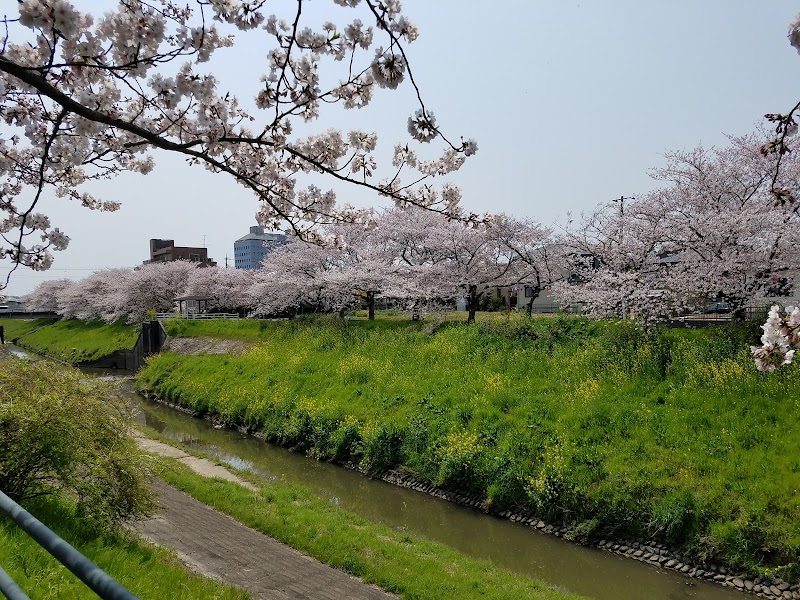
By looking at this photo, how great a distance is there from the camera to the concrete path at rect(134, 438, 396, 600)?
6.67 m

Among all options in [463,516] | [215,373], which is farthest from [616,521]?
[215,373]

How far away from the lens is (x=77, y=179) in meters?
6.45

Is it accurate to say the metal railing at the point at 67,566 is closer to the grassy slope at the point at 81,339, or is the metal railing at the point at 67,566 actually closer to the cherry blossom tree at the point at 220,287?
the grassy slope at the point at 81,339

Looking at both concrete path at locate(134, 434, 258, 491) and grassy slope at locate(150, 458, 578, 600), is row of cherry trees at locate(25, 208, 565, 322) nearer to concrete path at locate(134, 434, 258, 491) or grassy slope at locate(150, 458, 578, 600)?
concrete path at locate(134, 434, 258, 491)

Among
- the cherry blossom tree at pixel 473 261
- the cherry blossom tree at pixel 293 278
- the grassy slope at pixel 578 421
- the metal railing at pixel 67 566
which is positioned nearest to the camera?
the metal railing at pixel 67 566

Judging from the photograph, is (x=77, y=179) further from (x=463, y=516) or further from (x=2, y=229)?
(x=463, y=516)

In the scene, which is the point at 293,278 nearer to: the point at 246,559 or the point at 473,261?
the point at 473,261

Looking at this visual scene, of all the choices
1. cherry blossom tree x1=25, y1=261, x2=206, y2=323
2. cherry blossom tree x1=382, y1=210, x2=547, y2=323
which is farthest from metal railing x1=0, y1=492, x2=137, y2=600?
cherry blossom tree x1=25, y1=261, x2=206, y2=323

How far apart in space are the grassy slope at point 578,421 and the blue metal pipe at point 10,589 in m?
10.3

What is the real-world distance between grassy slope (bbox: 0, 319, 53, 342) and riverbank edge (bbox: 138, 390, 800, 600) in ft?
190

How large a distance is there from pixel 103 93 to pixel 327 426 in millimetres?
13054

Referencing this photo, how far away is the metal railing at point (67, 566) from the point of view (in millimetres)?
1172

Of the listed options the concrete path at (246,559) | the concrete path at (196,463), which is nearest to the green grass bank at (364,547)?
the concrete path at (246,559)

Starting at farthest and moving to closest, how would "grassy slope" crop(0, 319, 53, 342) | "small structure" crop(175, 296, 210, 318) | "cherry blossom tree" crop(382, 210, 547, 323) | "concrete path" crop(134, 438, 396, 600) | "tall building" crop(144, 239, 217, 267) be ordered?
"tall building" crop(144, 239, 217, 267) → "grassy slope" crop(0, 319, 53, 342) → "small structure" crop(175, 296, 210, 318) → "cherry blossom tree" crop(382, 210, 547, 323) → "concrete path" crop(134, 438, 396, 600)
